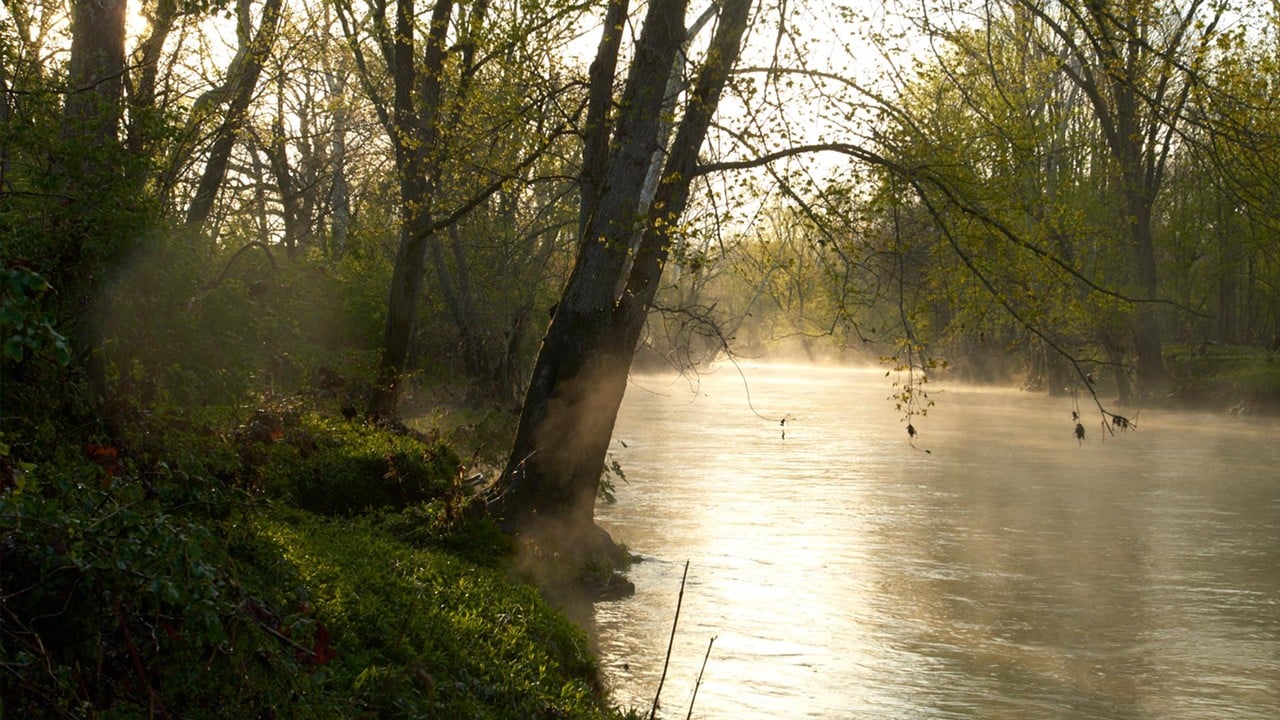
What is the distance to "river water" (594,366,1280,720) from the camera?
30.6 feet

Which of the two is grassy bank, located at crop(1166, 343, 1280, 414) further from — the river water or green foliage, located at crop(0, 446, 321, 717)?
green foliage, located at crop(0, 446, 321, 717)

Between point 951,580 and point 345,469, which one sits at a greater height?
point 345,469

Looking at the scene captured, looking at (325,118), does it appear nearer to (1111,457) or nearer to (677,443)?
(677,443)

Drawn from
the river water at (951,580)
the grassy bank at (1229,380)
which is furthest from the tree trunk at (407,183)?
the grassy bank at (1229,380)

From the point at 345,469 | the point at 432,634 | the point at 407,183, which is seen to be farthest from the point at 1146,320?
the point at 432,634

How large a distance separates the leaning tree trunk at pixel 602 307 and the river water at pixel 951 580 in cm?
140

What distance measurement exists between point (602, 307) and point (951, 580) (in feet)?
15.9

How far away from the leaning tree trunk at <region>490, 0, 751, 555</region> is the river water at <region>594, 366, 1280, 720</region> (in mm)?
1395

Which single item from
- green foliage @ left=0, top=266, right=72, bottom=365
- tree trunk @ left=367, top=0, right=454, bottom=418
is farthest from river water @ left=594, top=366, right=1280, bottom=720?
green foliage @ left=0, top=266, right=72, bottom=365

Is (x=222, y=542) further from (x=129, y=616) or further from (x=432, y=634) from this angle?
(x=432, y=634)

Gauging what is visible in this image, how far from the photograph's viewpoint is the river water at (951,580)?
30.6 feet

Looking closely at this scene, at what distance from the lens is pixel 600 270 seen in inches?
467

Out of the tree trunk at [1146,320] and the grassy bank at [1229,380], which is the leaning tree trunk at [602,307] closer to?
the tree trunk at [1146,320]

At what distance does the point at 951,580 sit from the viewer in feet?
43.5
